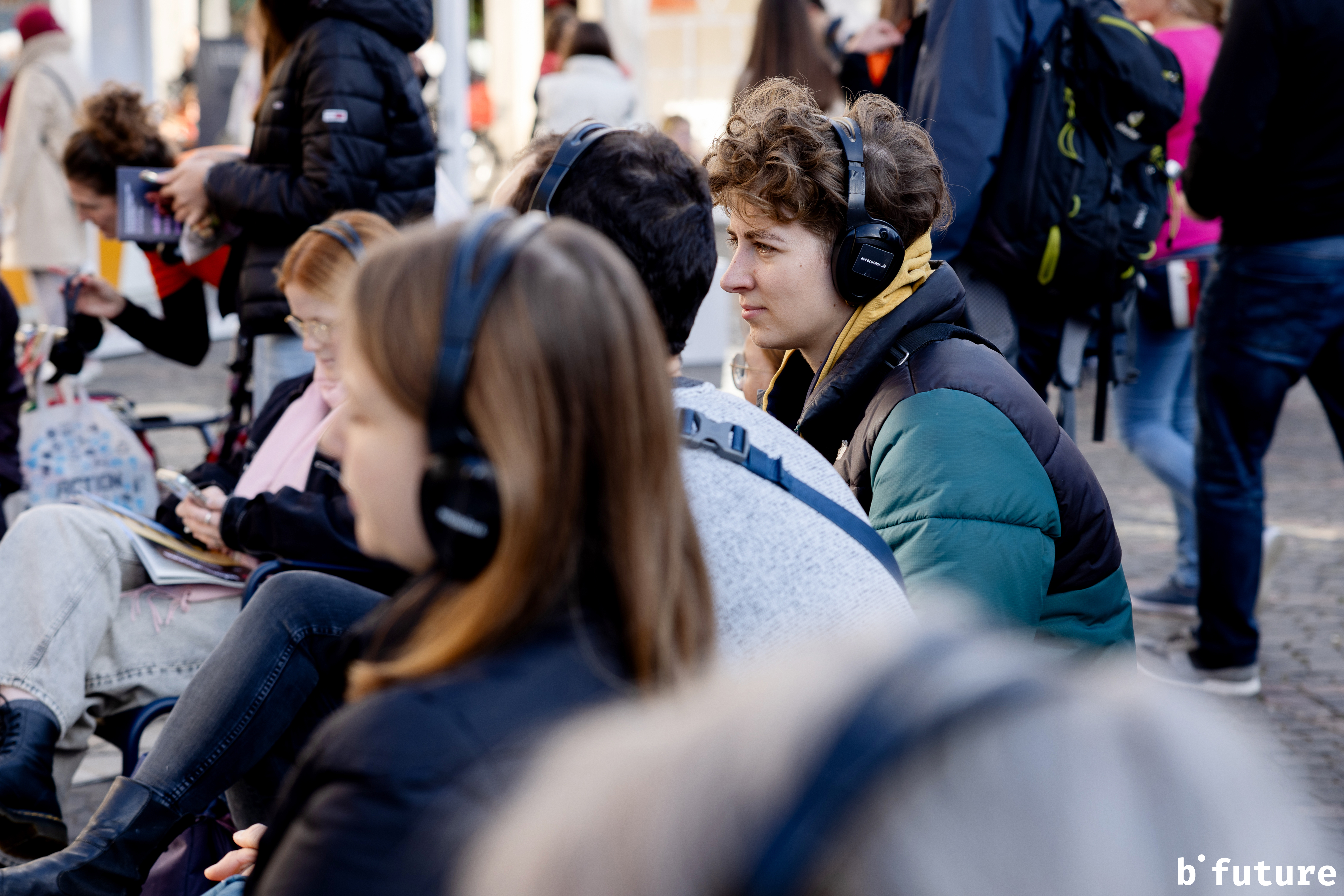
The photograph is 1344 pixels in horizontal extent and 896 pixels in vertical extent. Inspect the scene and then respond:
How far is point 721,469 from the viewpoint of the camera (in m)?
1.52

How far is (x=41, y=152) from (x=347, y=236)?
17.9ft

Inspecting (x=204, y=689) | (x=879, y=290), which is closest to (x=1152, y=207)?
(x=879, y=290)

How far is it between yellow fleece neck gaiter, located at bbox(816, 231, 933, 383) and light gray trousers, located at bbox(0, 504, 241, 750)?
4.68ft

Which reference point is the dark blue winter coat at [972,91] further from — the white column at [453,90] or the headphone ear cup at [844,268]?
the white column at [453,90]

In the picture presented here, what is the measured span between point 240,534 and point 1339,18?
2.89 meters

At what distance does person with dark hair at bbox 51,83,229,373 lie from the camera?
4.03 m

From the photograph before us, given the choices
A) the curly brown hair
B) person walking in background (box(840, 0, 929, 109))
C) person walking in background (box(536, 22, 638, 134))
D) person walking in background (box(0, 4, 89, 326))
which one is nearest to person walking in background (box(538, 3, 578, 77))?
person walking in background (box(536, 22, 638, 134))

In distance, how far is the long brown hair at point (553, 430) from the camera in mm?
1035

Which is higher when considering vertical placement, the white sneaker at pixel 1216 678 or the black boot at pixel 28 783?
the black boot at pixel 28 783

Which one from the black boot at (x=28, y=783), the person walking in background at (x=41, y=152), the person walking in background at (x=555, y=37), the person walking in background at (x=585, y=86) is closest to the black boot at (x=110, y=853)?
the black boot at (x=28, y=783)

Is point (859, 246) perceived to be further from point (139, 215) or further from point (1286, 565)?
point (1286, 565)

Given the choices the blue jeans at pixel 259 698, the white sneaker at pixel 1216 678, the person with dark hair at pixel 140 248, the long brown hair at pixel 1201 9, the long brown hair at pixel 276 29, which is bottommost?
the white sneaker at pixel 1216 678

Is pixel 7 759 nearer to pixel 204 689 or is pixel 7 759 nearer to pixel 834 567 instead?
pixel 204 689

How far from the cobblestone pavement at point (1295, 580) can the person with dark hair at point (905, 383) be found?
0.34 metres
